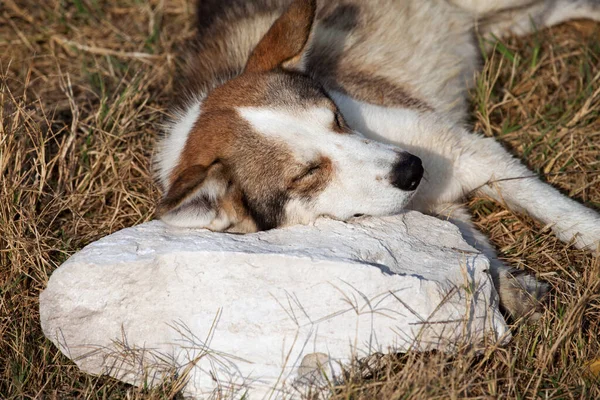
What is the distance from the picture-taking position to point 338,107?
343 centimetres

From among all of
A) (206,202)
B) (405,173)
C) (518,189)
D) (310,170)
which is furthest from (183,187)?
(518,189)

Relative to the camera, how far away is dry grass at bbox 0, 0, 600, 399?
2666 millimetres

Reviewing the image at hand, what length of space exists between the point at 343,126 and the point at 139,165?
4.62 feet

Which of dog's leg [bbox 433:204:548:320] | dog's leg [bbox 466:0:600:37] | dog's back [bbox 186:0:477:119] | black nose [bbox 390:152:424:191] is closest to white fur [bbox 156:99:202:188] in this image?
dog's back [bbox 186:0:477:119]

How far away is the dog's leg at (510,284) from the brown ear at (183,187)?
1.24 metres

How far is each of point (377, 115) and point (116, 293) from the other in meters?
1.61

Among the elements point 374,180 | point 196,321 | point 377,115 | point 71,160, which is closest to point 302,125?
point 374,180

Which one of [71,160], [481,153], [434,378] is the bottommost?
[71,160]

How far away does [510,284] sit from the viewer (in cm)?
305

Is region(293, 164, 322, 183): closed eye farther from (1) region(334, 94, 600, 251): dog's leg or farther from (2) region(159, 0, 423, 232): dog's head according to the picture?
(1) region(334, 94, 600, 251): dog's leg

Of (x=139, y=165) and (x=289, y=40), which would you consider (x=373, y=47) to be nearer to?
(x=289, y=40)

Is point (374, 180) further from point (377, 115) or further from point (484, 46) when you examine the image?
point (484, 46)

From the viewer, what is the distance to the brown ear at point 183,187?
2.78 m

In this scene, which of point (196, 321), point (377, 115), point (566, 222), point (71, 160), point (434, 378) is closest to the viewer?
point (434, 378)
